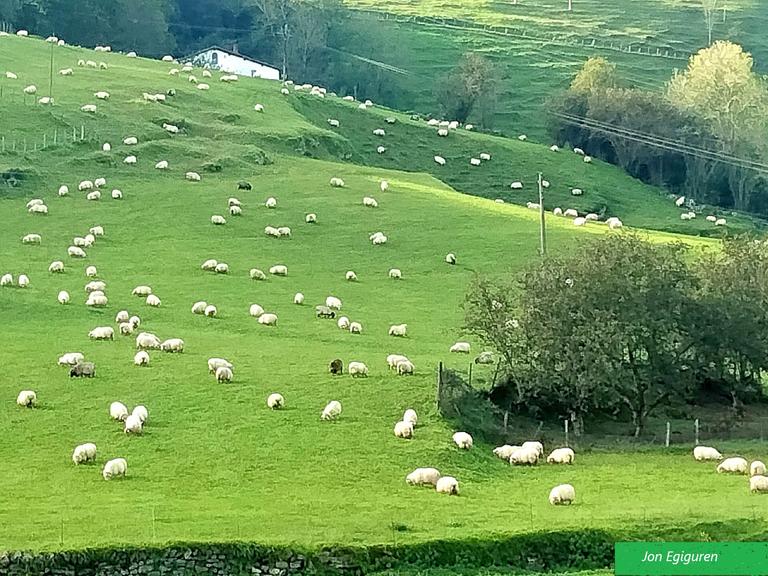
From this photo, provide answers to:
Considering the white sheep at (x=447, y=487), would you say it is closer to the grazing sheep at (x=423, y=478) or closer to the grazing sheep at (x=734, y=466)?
the grazing sheep at (x=423, y=478)

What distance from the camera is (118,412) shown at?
108ft

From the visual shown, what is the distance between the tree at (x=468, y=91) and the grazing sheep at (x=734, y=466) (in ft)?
277

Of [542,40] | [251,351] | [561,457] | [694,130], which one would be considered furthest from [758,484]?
[542,40]

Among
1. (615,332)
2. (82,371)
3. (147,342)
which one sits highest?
(615,332)

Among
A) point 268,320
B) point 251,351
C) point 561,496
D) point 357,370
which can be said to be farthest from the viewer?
point 268,320

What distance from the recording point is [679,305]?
A: 134 ft

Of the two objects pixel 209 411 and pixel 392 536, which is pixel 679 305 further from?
pixel 392 536

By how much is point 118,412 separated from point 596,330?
578 inches

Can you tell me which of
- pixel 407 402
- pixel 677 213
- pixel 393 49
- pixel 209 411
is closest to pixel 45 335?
pixel 209 411

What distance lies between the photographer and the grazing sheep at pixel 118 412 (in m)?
32.8

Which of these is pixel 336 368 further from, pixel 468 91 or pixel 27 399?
pixel 468 91

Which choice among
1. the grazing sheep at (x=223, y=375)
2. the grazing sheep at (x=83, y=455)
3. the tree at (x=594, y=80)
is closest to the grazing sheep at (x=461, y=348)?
the grazing sheep at (x=223, y=375)

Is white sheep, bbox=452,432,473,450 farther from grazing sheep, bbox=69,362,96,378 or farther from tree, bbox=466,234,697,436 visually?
grazing sheep, bbox=69,362,96,378

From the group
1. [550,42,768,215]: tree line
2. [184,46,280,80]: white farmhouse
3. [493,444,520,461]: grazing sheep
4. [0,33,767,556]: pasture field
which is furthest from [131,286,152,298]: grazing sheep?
[184,46,280,80]: white farmhouse
